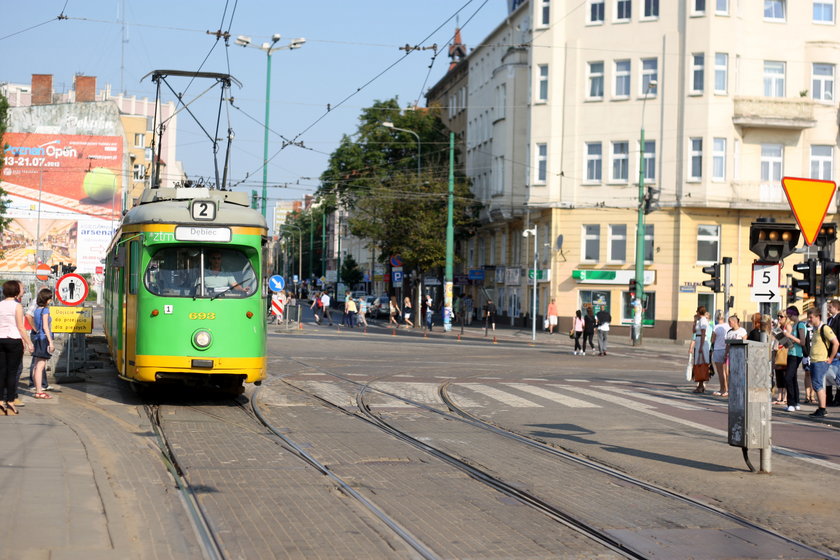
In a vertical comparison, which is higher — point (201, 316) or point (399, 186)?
point (399, 186)

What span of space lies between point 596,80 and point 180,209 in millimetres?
39367

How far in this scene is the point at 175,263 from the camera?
Answer: 15930 mm

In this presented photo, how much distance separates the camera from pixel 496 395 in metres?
19.8

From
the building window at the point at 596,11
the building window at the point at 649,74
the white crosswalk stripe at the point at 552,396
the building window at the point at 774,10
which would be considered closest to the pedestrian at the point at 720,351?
the white crosswalk stripe at the point at 552,396

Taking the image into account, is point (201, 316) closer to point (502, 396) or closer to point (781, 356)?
point (502, 396)

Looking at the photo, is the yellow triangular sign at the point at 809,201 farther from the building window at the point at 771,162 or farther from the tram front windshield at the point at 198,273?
the building window at the point at 771,162

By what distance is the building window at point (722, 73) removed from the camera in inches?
1978

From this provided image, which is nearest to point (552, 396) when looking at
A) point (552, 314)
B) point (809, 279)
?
point (809, 279)

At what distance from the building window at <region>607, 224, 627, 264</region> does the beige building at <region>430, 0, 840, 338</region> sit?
0.22 ft

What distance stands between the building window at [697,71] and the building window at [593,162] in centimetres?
515

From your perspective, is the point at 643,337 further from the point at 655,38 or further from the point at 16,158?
the point at 16,158

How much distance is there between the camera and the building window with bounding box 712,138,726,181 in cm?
5038

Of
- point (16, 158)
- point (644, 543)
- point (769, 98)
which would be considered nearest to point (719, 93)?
point (769, 98)

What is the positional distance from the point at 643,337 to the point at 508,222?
38.9ft
